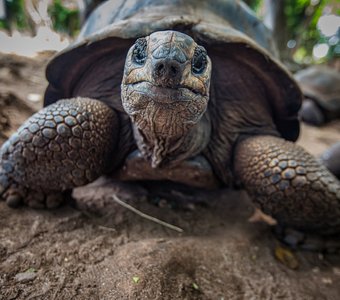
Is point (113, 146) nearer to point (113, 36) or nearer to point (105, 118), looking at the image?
point (105, 118)

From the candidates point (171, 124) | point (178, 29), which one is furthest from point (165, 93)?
point (178, 29)

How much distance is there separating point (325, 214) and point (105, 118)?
1.64 meters

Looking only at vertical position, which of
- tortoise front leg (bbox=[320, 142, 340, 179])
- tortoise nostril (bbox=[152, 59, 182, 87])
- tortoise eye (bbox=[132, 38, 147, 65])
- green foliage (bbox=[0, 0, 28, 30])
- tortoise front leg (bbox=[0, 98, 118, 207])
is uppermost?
green foliage (bbox=[0, 0, 28, 30])

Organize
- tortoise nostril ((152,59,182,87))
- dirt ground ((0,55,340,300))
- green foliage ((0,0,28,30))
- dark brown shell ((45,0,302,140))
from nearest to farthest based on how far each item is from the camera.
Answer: tortoise nostril ((152,59,182,87)) → dirt ground ((0,55,340,300)) → dark brown shell ((45,0,302,140)) → green foliage ((0,0,28,30))

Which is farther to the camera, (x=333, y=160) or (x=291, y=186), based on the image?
(x=333, y=160)

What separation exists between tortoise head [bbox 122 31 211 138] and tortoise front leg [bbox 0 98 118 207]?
0.49 metres

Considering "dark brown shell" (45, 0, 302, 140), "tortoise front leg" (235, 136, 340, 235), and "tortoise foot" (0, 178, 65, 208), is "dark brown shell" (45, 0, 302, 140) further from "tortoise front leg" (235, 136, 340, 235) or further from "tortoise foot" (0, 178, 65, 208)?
"tortoise foot" (0, 178, 65, 208)

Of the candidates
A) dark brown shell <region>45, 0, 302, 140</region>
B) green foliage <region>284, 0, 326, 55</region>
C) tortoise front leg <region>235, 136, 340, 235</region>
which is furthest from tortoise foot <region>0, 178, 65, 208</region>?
green foliage <region>284, 0, 326, 55</region>

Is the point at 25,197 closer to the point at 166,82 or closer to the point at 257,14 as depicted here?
the point at 166,82

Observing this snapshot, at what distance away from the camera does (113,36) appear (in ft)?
6.63

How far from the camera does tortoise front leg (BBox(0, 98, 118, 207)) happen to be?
1823mm

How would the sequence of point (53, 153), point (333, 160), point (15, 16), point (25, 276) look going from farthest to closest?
1. point (15, 16)
2. point (333, 160)
3. point (53, 153)
4. point (25, 276)

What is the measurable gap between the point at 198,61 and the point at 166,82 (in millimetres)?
259

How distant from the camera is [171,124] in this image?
1525 mm
